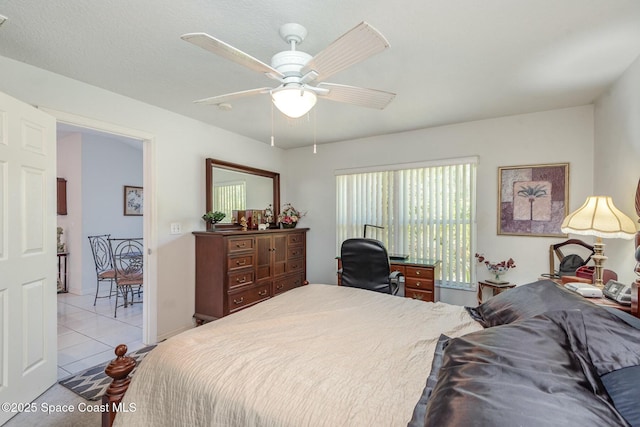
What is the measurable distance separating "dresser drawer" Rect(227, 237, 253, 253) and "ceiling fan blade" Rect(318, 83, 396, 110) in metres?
2.03

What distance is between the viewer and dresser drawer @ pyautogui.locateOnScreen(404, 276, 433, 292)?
3213 millimetres

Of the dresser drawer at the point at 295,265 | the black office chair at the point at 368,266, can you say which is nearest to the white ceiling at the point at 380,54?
the black office chair at the point at 368,266

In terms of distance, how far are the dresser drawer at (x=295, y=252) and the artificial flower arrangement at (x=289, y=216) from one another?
1.22 ft

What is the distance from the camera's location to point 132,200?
5.68 meters

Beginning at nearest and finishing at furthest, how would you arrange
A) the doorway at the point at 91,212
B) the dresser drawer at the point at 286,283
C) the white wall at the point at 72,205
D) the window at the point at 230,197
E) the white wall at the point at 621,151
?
the white wall at the point at 621,151 → the window at the point at 230,197 → the dresser drawer at the point at 286,283 → the doorway at the point at 91,212 → the white wall at the point at 72,205

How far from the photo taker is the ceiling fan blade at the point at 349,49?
1.14 meters

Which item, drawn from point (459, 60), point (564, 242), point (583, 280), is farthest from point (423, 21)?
point (564, 242)

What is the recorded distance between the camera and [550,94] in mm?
2643

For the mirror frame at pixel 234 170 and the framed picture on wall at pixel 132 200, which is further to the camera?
the framed picture on wall at pixel 132 200

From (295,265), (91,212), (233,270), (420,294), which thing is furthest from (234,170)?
(91,212)

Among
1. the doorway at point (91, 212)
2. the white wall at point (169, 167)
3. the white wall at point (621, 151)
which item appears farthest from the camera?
the doorway at point (91, 212)

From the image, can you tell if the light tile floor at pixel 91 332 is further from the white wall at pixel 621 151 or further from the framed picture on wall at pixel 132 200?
the white wall at pixel 621 151

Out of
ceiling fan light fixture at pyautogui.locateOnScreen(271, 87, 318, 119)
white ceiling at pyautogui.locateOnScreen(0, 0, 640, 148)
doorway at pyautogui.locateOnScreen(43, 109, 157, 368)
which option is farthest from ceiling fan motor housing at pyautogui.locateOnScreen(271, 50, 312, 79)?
doorway at pyautogui.locateOnScreen(43, 109, 157, 368)

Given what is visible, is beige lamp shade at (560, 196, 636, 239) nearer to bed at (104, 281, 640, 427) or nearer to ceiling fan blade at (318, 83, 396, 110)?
bed at (104, 281, 640, 427)
